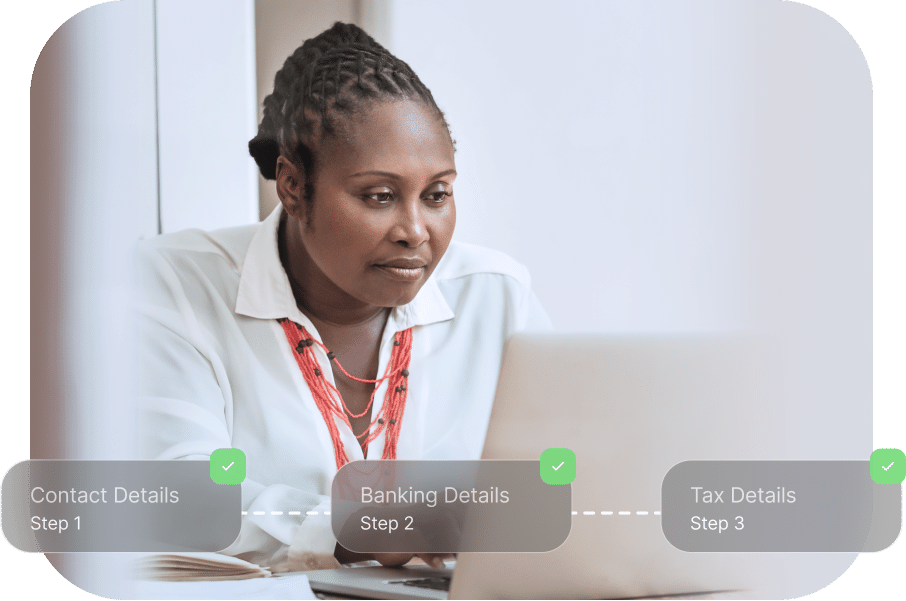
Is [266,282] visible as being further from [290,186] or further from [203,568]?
[203,568]

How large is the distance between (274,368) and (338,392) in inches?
4.2

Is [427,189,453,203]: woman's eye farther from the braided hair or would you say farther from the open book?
the open book

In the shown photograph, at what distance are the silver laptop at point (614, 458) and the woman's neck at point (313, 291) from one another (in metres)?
0.26

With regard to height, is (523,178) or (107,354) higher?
(523,178)

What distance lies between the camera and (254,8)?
1425mm

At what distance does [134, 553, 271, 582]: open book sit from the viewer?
137 cm

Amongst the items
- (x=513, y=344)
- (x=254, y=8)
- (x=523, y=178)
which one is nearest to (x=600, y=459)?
(x=513, y=344)

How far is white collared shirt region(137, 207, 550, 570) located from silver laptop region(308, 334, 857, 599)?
0.21ft

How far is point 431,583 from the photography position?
1365mm

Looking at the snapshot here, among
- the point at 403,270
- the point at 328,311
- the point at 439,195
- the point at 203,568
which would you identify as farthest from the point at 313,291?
the point at 203,568

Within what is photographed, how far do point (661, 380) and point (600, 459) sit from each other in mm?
152

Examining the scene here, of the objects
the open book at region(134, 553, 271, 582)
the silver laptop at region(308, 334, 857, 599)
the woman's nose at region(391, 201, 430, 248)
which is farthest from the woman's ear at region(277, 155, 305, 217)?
the open book at region(134, 553, 271, 582)

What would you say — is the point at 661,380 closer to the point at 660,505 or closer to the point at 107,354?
the point at 660,505

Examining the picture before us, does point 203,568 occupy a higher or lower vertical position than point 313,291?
lower
